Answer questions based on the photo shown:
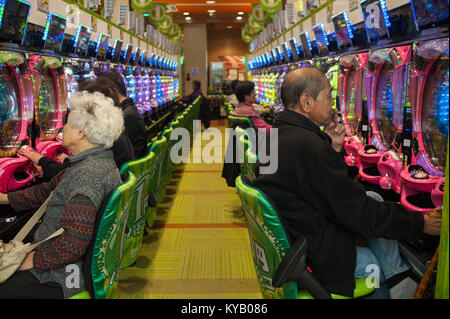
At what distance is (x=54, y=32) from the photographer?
3084mm

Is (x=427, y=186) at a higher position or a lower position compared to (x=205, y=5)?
lower

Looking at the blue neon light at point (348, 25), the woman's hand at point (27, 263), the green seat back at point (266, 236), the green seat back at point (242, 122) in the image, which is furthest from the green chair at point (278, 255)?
the green seat back at point (242, 122)

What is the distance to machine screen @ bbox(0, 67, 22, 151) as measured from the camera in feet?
7.64

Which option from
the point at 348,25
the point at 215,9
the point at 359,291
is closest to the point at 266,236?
the point at 359,291

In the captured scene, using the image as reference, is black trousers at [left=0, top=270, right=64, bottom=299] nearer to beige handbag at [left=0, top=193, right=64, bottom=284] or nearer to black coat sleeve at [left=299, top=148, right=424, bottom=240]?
beige handbag at [left=0, top=193, right=64, bottom=284]

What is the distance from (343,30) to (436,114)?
175 centimetres

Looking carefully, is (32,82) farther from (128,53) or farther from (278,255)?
(128,53)

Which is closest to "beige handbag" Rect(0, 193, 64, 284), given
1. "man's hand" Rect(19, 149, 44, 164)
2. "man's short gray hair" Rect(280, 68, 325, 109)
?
"man's hand" Rect(19, 149, 44, 164)

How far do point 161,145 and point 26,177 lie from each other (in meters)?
0.91

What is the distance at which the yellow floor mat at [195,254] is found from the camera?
259 cm

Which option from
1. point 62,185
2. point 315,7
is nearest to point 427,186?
point 62,185

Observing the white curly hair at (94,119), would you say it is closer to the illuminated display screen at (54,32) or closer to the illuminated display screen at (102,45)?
the illuminated display screen at (54,32)

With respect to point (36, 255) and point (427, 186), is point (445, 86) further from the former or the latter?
point (36, 255)

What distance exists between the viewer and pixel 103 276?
159 centimetres
